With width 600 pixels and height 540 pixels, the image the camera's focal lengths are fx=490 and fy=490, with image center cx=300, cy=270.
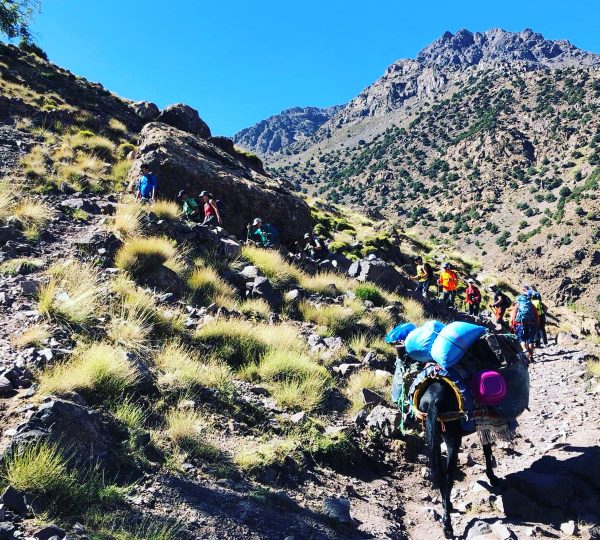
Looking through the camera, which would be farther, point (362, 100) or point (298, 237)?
point (362, 100)

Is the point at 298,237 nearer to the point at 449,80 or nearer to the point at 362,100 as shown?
the point at 449,80

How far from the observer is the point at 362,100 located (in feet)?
578

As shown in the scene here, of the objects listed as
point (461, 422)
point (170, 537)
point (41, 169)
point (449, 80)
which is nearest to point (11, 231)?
point (41, 169)

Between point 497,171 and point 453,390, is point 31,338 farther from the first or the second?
point 497,171

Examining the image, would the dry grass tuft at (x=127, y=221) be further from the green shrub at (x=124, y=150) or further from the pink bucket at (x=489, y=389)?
the green shrub at (x=124, y=150)

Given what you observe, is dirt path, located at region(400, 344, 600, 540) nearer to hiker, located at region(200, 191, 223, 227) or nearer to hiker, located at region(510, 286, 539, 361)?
hiker, located at region(510, 286, 539, 361)

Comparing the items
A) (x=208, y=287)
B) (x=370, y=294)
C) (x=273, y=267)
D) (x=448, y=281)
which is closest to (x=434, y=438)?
(x=208, y=287)

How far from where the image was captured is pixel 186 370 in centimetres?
587

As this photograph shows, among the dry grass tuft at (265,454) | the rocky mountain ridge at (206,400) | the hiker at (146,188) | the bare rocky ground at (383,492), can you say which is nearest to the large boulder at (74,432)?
the rocky mountain ridge at (206,400)

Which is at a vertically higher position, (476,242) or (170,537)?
(476,242)

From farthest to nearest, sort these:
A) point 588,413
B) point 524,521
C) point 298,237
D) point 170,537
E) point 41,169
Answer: point 298,237, point 41,169, point 588,413, point 524,521, point 170,537

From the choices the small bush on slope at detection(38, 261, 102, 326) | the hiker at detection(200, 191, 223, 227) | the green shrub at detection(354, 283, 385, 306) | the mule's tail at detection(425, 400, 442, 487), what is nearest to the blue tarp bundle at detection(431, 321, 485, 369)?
the mule's tail at detection(425, 400, 442, 487)

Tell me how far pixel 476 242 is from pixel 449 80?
90.7 m

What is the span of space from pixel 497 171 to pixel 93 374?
285 ft
